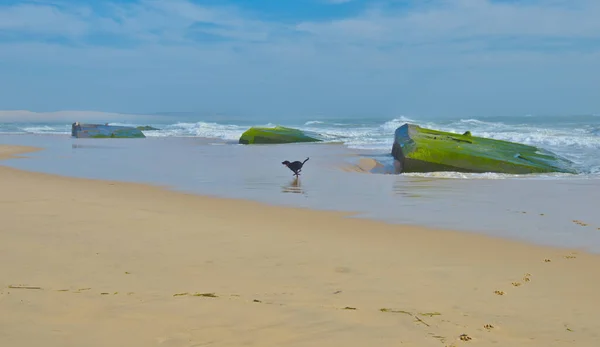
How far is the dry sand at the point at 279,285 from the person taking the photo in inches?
117

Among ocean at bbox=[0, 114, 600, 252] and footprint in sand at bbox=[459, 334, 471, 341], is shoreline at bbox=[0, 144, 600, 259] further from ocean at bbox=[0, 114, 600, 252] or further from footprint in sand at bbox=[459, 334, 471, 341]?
footprint in sand at bbox=[459, 334, 471, 341]

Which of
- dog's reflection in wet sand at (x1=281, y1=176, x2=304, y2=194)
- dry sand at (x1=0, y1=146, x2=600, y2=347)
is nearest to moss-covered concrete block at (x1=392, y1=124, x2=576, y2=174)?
dog's reflection in wet sand at (x1=281, y1=176, x2=304, y2=194)

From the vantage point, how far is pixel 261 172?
459 inches

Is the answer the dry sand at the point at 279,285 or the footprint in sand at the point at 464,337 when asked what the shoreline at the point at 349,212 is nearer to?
the dry sand at the point at 279,285

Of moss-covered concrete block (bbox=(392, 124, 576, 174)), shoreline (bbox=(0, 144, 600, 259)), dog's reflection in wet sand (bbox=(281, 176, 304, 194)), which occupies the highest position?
moss-covered concrete block (bbox=(392, 124, 576, 174))

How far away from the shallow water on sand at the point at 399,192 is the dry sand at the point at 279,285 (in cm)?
72

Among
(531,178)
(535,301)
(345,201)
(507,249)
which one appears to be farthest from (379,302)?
(531,178)

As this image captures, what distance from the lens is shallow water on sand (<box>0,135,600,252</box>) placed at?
616 cm

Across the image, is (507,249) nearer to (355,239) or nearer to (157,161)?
(355,239)

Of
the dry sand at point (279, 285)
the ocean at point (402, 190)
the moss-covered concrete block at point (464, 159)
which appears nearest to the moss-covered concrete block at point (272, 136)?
the ocean at point (402, 190)

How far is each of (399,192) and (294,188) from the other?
63.6 inches

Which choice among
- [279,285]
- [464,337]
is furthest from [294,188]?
[464,337]

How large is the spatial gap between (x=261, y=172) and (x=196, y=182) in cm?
201

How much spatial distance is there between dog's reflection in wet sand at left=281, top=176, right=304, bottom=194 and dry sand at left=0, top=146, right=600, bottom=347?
2.56 m
